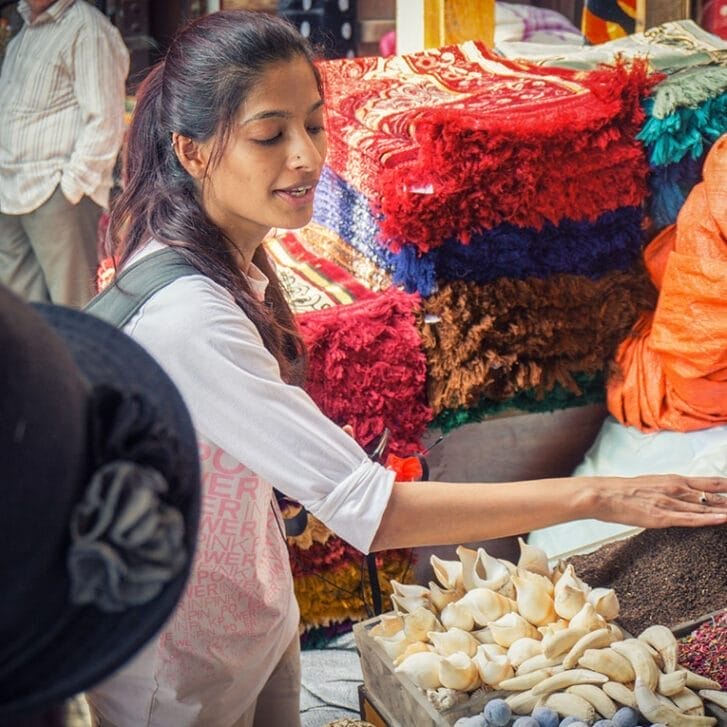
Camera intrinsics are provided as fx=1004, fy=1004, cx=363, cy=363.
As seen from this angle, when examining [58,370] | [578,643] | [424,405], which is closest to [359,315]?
[424,405]

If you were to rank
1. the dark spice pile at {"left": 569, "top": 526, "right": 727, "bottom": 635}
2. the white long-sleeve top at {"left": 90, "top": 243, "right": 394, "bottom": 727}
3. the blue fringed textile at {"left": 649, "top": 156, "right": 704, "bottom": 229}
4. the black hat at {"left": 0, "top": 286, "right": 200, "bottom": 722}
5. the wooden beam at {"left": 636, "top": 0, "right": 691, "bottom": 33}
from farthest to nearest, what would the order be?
the wooden beam at {"left": 636, "top": 0, "right": 691, "bottom": 33} → the blue fringed textile at {"left": 649, "top": 156, "right": 704, "bottom": 229} → the dark spice pile at {"left": 569, "top": 526, "right": 727, "bottom": 635} → the white long-sleeve top at {"left": 90, "top": 243, "right": 394, "bottom": 727} → the black hat at {"left": 0, "top": 286, "right": 200, "bottom": 722}

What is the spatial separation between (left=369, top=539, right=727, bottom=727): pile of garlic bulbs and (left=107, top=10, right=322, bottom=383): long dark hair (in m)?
0.40

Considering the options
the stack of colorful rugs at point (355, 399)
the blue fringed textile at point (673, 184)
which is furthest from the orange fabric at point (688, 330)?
the stack of colorful rugs at point (355, 399)

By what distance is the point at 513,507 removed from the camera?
3.83 feet

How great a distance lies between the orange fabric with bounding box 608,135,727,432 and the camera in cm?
196

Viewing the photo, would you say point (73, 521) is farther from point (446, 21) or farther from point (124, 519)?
point (446, 21)

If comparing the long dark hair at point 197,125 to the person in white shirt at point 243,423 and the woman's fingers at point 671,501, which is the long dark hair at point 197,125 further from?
the woman's fingers at point 671,501

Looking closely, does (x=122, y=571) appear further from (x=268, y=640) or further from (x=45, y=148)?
(x=45, y=148)

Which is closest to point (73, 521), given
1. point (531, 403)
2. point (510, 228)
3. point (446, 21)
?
point (510, 228)

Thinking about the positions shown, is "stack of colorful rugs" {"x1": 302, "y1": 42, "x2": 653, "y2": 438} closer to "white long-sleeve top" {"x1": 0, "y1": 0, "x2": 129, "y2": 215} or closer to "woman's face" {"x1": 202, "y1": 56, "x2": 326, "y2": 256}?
"woman's face" {"x1": 202, "y1": 56, "x2": 326, "y2": 256}

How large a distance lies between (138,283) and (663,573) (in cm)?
91

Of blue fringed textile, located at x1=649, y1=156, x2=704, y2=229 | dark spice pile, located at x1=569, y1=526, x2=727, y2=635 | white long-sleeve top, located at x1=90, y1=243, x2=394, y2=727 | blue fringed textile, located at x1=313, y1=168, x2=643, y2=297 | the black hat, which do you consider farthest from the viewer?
blue fringed textile, located at x1=649, y1=156, x2=704, y2=229

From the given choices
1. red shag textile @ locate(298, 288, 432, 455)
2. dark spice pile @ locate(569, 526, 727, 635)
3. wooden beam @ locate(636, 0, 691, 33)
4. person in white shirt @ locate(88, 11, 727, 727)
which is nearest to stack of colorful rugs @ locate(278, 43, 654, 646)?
red shag textile @ locate(298, 288, 432, 455)

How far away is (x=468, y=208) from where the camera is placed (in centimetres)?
197
